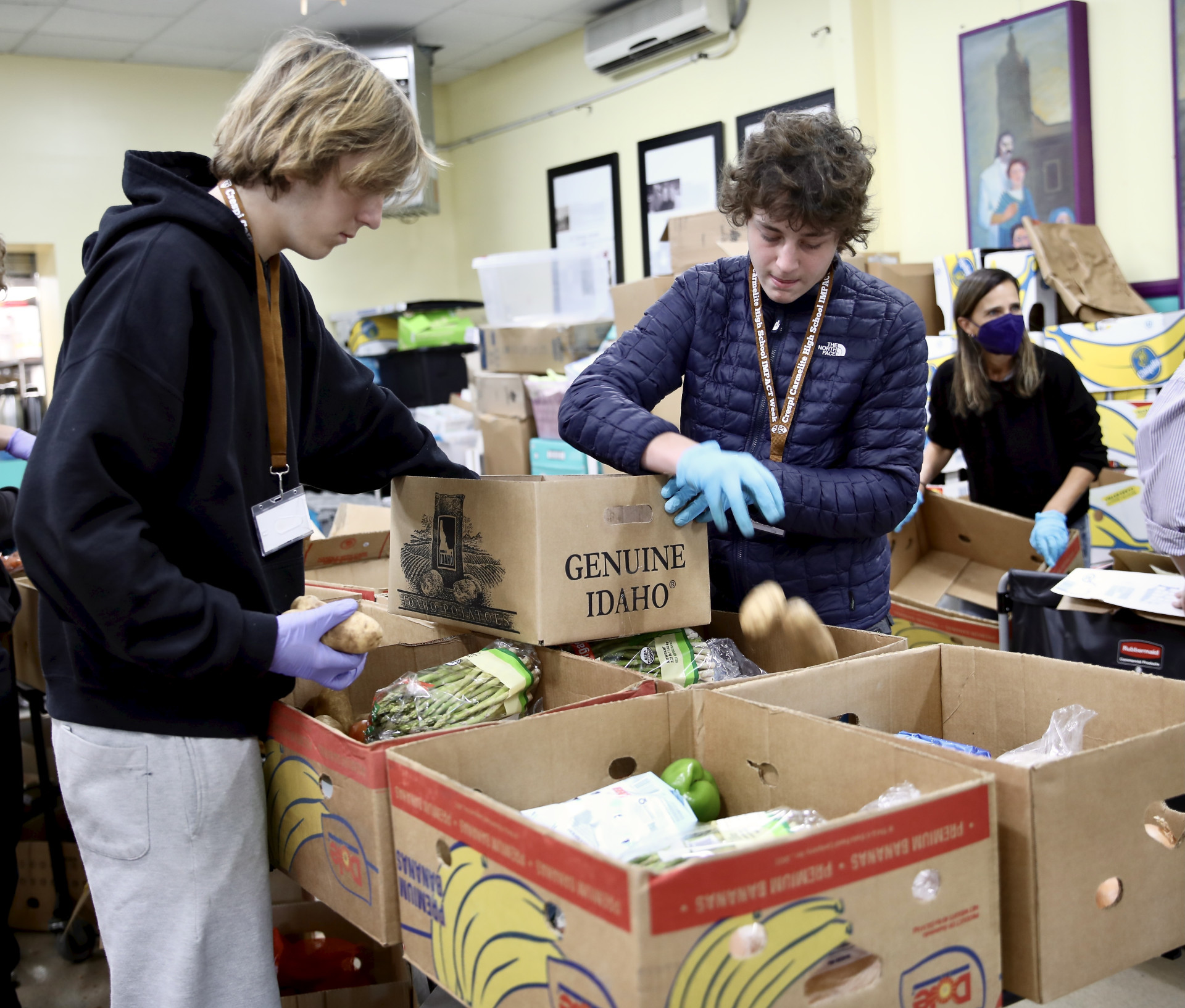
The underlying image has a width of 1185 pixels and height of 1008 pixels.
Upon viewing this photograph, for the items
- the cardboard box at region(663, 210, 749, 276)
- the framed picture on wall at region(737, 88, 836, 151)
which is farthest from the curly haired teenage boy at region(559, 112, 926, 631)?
the framed picture on wall at region(737, 88, 836, 151)

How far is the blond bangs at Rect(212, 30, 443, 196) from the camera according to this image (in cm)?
113

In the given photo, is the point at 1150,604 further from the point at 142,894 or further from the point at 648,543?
the point at 142,894

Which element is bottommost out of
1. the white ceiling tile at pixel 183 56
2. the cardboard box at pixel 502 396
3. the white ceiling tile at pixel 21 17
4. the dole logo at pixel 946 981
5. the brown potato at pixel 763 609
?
the dole logo at pixel 946 981

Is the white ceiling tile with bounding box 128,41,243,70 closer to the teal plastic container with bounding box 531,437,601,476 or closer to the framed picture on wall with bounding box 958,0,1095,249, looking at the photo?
the teal plastic container with bounding box 531,437,601,476

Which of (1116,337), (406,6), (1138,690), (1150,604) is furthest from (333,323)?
(1138,690)

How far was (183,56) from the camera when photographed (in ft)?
20.7

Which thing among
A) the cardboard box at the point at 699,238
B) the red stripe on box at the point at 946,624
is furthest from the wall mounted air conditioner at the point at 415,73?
the red stripe on box at the point at 946,624

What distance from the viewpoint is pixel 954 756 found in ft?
3.21

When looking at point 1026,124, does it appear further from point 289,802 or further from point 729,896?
point 729,896

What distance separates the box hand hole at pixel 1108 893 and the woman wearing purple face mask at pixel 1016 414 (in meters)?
1.96

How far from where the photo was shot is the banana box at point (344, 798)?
1.07 meters

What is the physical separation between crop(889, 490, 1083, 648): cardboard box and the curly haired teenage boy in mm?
1182

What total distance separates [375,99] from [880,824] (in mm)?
898

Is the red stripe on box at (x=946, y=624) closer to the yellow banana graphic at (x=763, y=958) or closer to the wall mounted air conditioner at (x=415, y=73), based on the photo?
the yellow banana graphic at (x=763, y=958)
